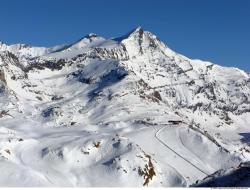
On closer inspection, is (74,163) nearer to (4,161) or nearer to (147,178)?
(147,178)

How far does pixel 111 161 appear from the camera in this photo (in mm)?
136000

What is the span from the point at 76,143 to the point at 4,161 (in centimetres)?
3829

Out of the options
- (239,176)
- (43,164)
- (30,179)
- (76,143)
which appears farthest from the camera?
(76,143)

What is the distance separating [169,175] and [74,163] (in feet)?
74.8

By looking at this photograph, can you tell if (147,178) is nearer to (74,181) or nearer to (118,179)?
(118,179)

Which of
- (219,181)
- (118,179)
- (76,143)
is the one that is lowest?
(219,181)

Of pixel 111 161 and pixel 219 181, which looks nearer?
pixel 219 181

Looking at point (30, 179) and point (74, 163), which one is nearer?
point (30, 179)

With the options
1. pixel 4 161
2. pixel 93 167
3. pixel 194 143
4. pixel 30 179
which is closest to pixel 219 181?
pixel 30 179

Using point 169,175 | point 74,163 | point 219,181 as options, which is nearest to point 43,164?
point 74,163

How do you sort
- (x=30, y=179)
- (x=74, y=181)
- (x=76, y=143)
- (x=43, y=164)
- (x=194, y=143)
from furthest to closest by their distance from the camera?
1. (x=194, y=143)
2. (x=76, y=143)
3. (x=43, y=164)
4. (x=74, y=181)
5. (x=30, y=179)

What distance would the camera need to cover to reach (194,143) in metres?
169

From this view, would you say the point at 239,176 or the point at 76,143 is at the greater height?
the point at 76,143

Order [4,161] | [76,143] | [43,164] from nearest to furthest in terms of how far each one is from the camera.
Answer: [4,161] → [43,164] → [76,143]
